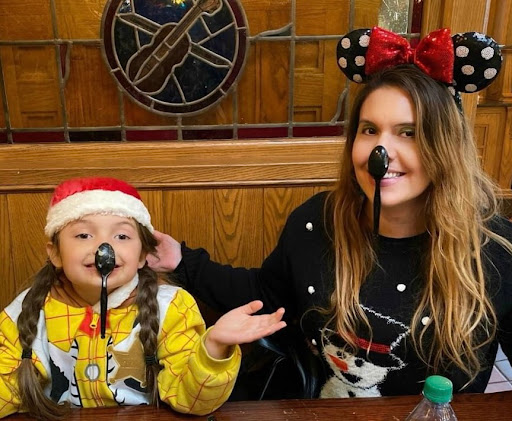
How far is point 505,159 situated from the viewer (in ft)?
10.8

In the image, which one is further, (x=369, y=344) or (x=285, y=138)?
(x=285, y=138)

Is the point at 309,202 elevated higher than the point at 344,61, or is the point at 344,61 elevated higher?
the point at 344,61

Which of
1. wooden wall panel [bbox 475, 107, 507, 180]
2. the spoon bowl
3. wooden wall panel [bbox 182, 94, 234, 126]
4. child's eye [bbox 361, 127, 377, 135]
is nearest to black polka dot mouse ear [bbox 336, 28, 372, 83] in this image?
child's eye [bbox 361, 127, 377, 135]

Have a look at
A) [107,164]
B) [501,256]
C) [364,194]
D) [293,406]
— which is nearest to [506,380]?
[501,256]

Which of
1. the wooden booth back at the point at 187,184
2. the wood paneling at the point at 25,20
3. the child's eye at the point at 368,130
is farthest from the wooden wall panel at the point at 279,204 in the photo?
the wood paneling at the point at 25,20

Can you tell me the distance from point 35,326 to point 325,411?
1.91 feet

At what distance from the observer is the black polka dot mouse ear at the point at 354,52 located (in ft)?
3.81

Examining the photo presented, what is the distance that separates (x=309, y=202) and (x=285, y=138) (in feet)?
0.72

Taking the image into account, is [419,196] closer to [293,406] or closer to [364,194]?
[364,194]

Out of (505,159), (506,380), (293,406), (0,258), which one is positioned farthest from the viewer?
(505,159)

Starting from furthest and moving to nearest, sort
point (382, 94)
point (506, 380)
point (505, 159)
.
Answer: point (505, 159)
point (506, 380)
point (382, 94)

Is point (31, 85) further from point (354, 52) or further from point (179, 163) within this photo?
point (354, 52)

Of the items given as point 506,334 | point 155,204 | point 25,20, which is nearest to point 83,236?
point 155,204

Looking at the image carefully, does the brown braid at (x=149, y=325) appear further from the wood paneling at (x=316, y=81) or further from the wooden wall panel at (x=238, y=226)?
the wood paneling at (x=316, y=81)
